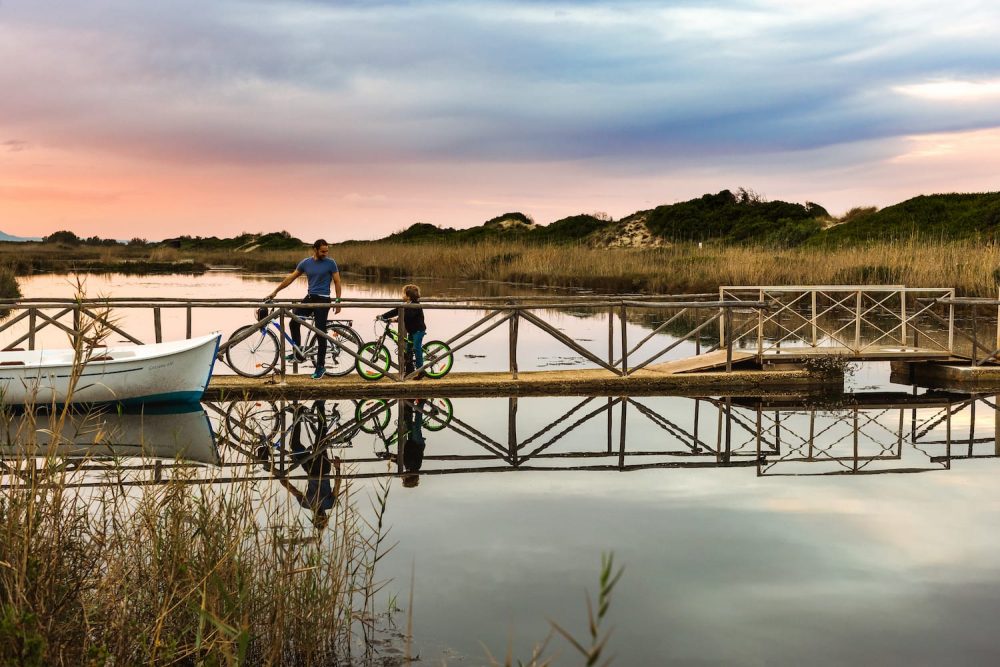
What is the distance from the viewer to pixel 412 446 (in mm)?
11656

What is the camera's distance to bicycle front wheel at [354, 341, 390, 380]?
603 inches

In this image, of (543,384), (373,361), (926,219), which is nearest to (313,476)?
(373,361)

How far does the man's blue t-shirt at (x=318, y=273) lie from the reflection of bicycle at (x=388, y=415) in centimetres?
178

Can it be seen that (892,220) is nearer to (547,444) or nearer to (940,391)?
(940,391)

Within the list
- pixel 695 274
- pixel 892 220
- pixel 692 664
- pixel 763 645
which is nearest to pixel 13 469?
pixel 692 664

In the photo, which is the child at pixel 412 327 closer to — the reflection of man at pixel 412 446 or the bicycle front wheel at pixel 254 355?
the reflection of man at pixel 412 446

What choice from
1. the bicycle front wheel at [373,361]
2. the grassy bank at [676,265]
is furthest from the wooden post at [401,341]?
the grassy bank at [676,265]

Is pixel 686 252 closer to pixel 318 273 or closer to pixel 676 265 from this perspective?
pixel 676 265

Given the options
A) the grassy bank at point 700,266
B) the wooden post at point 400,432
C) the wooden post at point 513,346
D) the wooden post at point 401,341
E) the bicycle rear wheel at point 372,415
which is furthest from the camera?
the grassy bank at point 700,266

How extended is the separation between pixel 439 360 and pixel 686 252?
1329 inches

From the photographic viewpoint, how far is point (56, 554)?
15.0ft

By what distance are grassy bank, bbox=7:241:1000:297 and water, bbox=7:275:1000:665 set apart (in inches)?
577

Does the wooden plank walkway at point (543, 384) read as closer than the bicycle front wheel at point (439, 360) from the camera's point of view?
Yes

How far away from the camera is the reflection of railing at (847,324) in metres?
16.4
